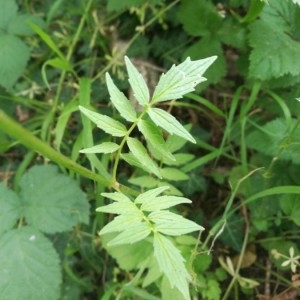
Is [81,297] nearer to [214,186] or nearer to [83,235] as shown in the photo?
[83,235]

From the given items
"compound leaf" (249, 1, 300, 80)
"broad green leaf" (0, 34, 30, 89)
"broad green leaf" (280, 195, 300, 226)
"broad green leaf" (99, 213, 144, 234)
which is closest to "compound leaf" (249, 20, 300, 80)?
"compound leaf" (249, 1, 300, 80)

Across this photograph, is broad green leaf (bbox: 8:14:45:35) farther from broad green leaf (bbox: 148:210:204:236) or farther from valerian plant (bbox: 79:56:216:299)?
broad green leaf (bbox: 148:210:204:236)

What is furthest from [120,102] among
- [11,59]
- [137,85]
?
[11,59]

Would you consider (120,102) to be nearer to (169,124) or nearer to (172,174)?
(169,124)

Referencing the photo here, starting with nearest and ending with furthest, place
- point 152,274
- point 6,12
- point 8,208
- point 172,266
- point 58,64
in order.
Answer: point 172,266 < point 152,274 < point 8,208 < point 58,64 < point 6,12

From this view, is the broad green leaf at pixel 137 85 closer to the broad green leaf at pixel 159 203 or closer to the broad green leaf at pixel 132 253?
the broad green leaf at pixel 159 203

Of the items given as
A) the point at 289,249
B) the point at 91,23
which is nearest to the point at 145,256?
the point at 289,249
